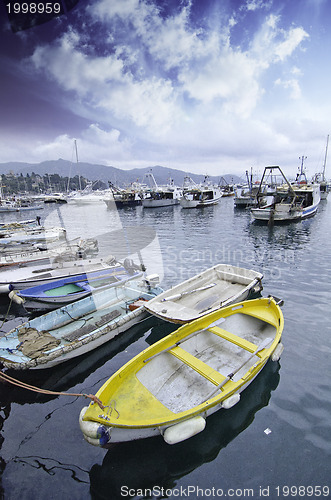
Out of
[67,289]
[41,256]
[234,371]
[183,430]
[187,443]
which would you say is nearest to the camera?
[183,430]

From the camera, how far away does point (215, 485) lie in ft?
15.7

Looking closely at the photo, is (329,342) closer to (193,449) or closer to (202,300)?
(202,300)

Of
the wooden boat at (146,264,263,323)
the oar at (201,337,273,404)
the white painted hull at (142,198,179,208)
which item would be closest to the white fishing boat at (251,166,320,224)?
the wooden boat at (146,264,263,323)

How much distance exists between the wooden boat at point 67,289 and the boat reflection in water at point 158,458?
7.12 metres

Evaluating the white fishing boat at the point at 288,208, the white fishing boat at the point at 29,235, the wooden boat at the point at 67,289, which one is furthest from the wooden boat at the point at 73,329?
the white fishing boat at the point at 288,208

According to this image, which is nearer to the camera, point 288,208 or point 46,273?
point 46,273

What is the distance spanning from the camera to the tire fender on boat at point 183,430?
466 cm

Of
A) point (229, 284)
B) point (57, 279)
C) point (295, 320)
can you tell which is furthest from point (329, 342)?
point (57, 279)

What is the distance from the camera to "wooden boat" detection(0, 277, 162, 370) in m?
7.40

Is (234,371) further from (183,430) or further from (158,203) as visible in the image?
(158,203)

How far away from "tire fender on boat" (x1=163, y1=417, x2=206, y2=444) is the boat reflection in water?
36.2 inches

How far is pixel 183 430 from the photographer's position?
475 centimetres

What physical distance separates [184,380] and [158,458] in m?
1.81

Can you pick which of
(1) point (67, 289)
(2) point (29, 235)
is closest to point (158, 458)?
(1) point (67, 289)
